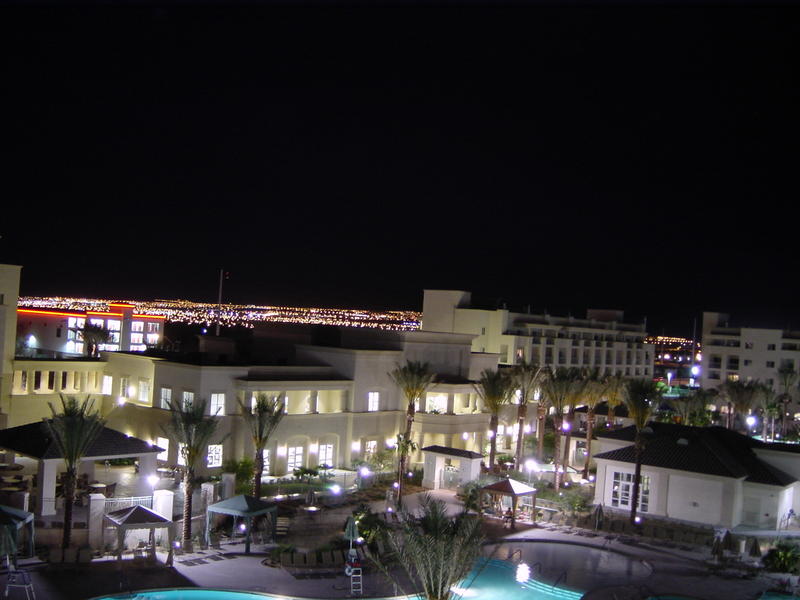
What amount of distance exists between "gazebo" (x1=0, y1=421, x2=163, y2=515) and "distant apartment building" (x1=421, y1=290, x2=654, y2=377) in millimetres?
37984

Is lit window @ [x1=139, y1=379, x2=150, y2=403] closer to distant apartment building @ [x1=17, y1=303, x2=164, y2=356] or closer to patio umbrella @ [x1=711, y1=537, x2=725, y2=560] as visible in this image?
patio umbrella @ [x1=711, y1=537, x2=725, y2=560]

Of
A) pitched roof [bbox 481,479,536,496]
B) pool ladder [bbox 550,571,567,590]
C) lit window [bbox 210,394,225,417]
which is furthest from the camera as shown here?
lit window [bbox 210,394,225,417]

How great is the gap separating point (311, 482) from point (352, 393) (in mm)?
6926

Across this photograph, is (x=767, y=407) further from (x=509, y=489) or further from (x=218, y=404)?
(x=218, y=404)

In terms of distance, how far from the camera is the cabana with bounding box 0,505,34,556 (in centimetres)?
2105

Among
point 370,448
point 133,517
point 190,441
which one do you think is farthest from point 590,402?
point 133,517

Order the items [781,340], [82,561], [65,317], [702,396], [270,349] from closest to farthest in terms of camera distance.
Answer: [82,561] → [270,349] → [702,396] → [65,317] → [781,340]

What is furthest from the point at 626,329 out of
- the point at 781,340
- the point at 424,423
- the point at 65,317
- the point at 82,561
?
the point at 82,561

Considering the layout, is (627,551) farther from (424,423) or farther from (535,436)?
(535,436)

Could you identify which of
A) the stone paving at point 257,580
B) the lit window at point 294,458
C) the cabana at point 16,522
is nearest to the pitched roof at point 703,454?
the stone paving at point 257,580

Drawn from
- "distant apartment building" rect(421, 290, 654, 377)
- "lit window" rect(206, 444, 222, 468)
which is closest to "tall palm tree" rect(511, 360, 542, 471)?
"lit window" rect(206, 444, 222, 468)

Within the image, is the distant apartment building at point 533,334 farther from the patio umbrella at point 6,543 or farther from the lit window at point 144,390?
the patio umbrella at point 6,543

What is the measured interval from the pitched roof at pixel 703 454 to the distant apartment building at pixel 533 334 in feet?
99.6

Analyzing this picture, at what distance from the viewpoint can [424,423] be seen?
42719 millimetres
